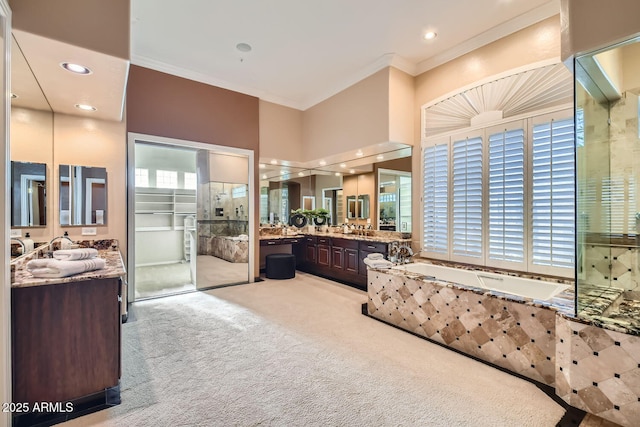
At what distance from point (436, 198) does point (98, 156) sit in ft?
15.3

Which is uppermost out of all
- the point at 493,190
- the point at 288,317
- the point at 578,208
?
the point at 493,190

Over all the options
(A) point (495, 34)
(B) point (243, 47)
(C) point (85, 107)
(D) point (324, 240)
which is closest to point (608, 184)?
(A) point (495, 34)

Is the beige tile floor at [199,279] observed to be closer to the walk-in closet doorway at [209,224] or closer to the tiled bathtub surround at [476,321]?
the walk-in closet doorway at [209,224]

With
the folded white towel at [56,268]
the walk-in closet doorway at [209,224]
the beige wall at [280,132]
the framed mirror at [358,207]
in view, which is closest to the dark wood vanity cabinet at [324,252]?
the framed mirror at [358,207]

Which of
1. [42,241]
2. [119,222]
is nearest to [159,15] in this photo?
[119,222]

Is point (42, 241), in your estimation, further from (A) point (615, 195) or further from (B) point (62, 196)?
(A) point (615, 195)

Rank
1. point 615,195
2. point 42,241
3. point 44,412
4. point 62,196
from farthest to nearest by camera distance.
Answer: point 62,196, point 42,241, point 615,195, point 44,412

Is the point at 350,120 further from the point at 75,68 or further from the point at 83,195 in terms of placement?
the point at 83,195

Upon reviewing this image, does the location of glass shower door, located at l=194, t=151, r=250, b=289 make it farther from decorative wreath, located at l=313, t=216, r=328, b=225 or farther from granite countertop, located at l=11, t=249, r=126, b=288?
granite countertop, located at l=11, t=249, r=126, b=288

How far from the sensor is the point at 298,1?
3.19 m

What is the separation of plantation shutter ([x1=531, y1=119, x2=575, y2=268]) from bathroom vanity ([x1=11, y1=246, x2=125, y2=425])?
4139mm

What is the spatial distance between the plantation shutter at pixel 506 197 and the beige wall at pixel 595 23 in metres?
1.73

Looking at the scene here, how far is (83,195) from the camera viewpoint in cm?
352

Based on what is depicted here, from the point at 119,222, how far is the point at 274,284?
2.63 meters
